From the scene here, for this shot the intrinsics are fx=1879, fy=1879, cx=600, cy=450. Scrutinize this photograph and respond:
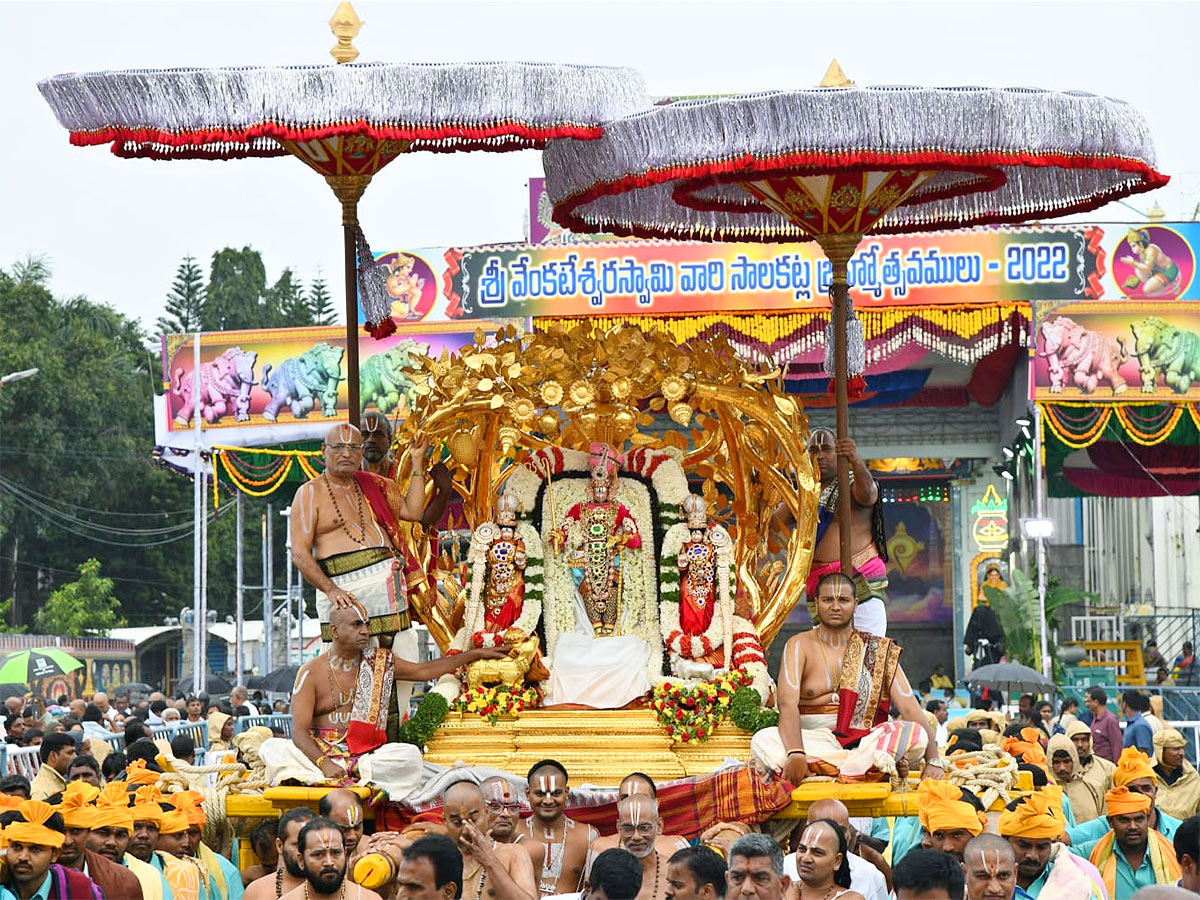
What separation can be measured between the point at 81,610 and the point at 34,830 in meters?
29.2

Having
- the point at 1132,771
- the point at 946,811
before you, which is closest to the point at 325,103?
the point at 946,811

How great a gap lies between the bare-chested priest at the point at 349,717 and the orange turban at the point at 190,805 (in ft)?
1.26

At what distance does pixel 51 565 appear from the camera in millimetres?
40594

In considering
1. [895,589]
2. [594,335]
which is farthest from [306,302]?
[594,335]

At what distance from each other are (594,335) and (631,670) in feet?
5.65

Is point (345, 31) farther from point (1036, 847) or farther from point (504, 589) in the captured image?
point (1036, 847)

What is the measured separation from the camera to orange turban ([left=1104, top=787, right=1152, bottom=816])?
6.95 m

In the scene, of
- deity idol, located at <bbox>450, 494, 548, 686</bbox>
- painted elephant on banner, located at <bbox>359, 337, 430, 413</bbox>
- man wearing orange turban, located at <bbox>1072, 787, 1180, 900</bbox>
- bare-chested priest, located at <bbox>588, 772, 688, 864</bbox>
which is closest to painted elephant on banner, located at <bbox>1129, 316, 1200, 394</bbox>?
painted elephant on banner, located at <bbox>359, 337, 430, 413</bbox>

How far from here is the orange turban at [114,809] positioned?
648 centimetres

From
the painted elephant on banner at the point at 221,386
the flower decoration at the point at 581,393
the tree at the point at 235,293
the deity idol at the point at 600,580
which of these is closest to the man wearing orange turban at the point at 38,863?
the deity idol at the point at 600,580

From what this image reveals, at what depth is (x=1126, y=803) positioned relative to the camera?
6957 mm

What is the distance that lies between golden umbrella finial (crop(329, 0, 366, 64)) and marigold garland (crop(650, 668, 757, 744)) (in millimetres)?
3321

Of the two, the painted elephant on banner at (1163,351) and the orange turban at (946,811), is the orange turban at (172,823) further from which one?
the painted elephant on banner at (1163,351)

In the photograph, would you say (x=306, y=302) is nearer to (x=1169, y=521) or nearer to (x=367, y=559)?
(x=1169, y=521)
